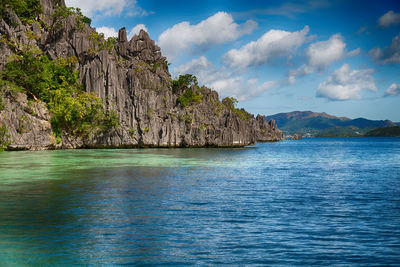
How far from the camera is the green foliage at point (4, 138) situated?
2707 inches

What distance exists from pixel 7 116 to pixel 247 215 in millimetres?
A: 69081

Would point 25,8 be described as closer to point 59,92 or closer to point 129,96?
point 59,92

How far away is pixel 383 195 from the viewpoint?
78.0 ft

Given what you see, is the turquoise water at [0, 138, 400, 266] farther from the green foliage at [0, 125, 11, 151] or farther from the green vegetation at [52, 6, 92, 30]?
the green vegetation at [52, 6, 92, 30]

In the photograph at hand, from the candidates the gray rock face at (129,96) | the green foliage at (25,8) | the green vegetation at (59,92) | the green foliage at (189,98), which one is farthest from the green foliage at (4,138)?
the green foliage at (189,98)

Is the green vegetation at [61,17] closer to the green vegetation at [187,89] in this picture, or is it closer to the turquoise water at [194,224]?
the green vegetation at [187,89]

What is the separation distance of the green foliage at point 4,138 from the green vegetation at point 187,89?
52.0 metres

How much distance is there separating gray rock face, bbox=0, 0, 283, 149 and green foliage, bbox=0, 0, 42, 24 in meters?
2.29

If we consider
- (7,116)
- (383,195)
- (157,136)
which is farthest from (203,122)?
(383,195)

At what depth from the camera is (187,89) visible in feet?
380

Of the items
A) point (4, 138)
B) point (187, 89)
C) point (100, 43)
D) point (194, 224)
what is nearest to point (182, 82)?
point (187, 89)

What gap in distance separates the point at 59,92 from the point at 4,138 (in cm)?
1889

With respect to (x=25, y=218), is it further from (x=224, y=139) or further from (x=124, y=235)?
(x=224, y=139)

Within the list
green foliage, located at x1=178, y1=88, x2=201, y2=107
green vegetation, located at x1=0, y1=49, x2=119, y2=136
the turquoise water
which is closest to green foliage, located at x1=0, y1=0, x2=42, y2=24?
green vegetation, located at x1=0, y1=49, x2=119, y2=136
